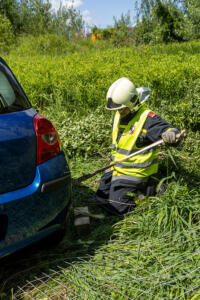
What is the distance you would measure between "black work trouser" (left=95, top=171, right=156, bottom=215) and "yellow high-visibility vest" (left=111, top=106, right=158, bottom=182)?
0.07 meters

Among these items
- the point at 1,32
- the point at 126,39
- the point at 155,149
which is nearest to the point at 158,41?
the point at 126,39

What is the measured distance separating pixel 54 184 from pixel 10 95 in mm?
710

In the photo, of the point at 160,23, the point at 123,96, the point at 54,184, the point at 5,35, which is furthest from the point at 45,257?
the point at 160,23

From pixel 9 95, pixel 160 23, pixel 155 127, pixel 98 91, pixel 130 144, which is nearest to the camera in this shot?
pixel 9 95

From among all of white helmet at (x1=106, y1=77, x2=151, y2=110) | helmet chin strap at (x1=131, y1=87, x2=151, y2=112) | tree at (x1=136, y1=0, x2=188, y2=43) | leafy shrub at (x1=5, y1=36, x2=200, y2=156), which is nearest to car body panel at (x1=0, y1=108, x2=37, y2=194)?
white helmet at (x1=106, y1=77, x2=151, y2=110)

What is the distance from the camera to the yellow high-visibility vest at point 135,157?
2.89 metres

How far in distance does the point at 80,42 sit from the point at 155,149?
34.5ft

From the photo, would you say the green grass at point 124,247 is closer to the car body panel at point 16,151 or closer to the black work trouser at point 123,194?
the black work trouser at point 123,194

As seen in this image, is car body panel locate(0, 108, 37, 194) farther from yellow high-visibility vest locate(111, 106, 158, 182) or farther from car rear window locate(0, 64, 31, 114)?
yellow high-visibility vest locate(111, 106, 158, 182)

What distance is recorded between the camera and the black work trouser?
2.96 meters

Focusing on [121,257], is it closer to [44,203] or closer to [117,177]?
[44,203]

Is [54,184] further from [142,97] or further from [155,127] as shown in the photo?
[142,97]

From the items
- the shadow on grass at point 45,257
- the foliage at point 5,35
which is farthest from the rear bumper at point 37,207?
the foliage at point 5,35

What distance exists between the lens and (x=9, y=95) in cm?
217
